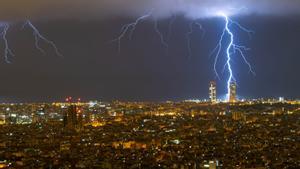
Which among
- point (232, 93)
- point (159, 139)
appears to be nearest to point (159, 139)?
point (159, 139)

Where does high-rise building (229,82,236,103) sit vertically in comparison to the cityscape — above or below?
above

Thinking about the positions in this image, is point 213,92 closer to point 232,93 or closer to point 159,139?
point 232,93

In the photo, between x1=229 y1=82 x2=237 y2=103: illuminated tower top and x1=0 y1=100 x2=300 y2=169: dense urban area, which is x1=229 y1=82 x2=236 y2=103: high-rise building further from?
x1=0 y1=100 x2=300 y2=169: dense urban area

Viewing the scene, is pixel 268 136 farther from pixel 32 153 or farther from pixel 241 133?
pixel 32 153

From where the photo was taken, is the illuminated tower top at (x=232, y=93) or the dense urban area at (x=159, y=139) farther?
the illuminated tower top at (x=232, y=93)

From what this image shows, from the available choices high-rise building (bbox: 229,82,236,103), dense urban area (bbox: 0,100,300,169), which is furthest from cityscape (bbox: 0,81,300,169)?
high-rise building (bbox: 229,82,236,103)

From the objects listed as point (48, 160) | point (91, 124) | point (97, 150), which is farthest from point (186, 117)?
point (48, 160)

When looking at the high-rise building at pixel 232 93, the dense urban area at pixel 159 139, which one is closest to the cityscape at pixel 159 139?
the dense urban area at pixel 159 139

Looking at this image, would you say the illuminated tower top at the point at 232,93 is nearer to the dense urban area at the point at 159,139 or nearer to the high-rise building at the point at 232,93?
the high-rise building at the point at 232,93

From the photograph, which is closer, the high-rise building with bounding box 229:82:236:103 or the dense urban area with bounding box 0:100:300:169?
the dense urban area with bounding box 0:100:300:169
